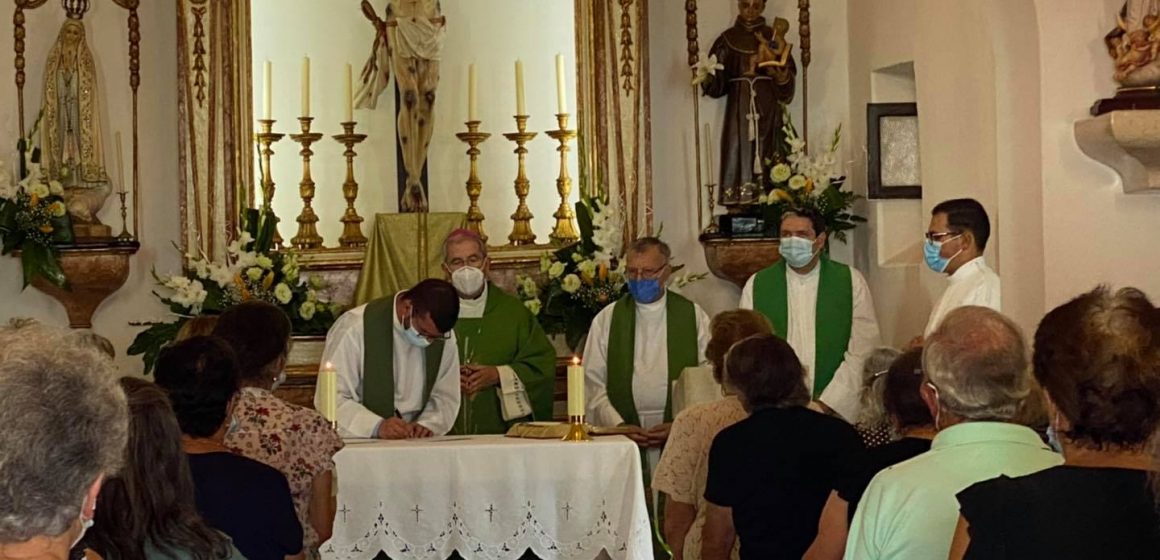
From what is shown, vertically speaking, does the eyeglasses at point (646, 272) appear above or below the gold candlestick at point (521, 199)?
below

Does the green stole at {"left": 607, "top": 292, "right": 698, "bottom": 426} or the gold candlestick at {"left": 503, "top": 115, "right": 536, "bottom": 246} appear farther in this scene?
the gold candlestick at {"left": 503, "top": 115, "right": 536, "bottom": 246}

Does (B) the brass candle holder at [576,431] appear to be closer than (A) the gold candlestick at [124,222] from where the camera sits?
Yes

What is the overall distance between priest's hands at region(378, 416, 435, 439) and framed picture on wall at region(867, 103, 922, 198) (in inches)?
132

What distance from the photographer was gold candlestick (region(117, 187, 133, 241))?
894 cm

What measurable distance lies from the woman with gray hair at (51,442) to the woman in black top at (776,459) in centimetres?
238

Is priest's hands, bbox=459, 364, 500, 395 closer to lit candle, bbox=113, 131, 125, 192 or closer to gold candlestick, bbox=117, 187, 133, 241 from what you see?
gold candlestick, bbox=117, 187, 133, 241

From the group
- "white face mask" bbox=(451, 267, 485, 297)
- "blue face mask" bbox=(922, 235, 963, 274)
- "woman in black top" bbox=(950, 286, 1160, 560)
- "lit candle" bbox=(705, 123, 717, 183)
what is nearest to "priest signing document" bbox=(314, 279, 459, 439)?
"white face mask" bbox=(451, 267, 485, 297)

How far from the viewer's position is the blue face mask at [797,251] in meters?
7.70

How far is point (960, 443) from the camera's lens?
3.22m

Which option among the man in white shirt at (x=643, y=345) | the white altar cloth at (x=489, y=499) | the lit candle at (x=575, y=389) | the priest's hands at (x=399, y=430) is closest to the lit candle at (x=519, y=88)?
the man in white shirt at (x=643, y=345)

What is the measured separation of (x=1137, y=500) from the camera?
107 inches

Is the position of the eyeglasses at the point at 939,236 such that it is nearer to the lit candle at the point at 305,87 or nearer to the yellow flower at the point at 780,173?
the yellow flower at the point at 780,173

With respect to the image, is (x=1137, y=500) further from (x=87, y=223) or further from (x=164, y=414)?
(x=87, y=223)

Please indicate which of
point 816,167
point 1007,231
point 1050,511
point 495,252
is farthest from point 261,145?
point 1050,511
